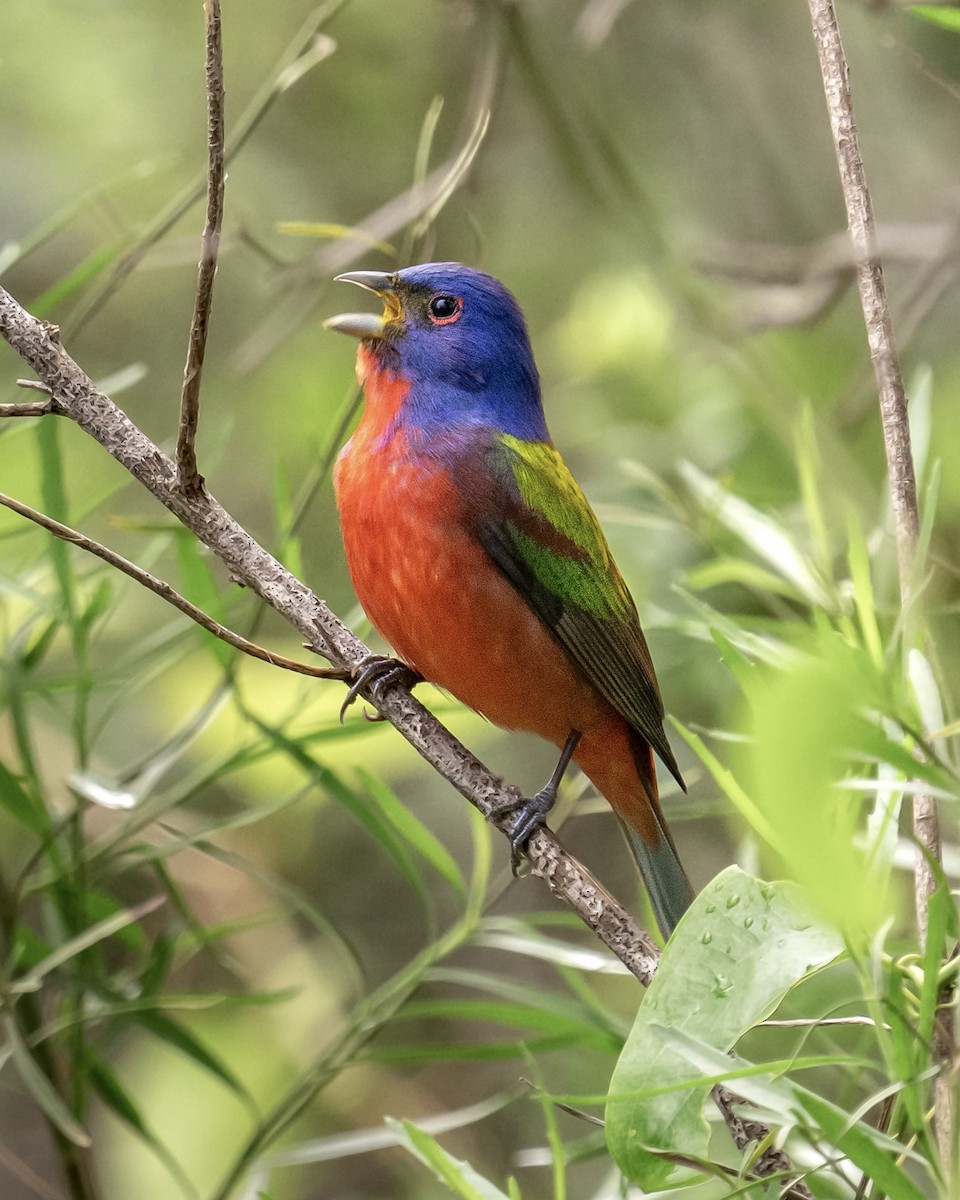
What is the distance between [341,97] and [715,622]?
149 inches

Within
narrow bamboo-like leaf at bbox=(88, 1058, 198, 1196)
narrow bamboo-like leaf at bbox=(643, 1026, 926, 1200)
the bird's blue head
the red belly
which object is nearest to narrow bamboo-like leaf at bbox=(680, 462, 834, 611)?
the red belly

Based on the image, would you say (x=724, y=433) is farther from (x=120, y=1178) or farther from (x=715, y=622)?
(x=120, y=1178)

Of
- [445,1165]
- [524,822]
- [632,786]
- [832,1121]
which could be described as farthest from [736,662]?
[632,786]

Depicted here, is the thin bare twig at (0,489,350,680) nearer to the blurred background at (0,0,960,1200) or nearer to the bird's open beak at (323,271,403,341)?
the blurred background at (0,0,960,1200)

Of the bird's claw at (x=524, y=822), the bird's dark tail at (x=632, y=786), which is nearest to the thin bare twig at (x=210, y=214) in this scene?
the bird's claw at (x=524, y=822)

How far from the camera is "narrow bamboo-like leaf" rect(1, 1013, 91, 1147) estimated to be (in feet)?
7.50

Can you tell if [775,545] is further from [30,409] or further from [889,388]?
[30,409]

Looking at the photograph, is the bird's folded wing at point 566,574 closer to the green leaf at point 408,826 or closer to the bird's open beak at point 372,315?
the bird's open beak at point 372,315

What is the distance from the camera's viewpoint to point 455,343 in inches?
145

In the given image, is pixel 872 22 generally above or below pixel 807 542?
above

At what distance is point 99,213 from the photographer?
15.9 ft

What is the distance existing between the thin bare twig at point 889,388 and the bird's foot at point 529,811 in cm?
77

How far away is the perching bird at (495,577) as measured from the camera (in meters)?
3.14

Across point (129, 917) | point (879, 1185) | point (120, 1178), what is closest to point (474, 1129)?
point (120, 1178)
